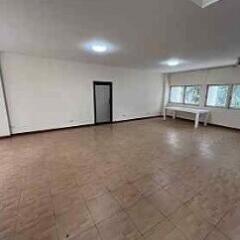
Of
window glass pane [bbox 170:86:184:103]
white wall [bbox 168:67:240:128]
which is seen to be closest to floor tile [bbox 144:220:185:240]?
white wall [bbox 168:67:240:128]

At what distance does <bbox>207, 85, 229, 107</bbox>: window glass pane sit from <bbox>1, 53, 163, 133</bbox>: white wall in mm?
3309

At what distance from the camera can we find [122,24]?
2.49 m

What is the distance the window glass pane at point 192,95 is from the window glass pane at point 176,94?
34 cm

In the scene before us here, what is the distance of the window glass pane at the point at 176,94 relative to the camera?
26.5ft

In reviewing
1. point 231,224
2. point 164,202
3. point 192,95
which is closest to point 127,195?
point 164,202

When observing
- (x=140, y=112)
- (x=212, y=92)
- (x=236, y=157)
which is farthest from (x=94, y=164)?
(x=212, y=92)

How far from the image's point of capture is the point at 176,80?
8062 millimetres

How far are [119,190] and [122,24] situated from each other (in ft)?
8.67

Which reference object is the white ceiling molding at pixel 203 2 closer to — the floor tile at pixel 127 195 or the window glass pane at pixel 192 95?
the floor tile at pixel 127 195

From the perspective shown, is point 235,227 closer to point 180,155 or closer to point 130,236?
point 130,236

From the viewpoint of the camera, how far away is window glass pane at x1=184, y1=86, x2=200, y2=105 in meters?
7.21

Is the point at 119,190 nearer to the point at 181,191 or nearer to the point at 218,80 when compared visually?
the point at 181,191

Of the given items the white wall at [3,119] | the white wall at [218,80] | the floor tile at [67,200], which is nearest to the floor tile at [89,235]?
the floor tile at [67,200]

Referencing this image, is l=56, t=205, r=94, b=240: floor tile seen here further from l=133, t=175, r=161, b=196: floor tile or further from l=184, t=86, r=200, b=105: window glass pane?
l=184, t=86, r=200, b=105: window glass pane
